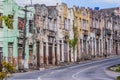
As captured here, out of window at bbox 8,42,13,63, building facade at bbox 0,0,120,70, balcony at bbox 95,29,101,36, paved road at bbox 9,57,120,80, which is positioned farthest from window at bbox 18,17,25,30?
balcony at bbox 95,29,101,36

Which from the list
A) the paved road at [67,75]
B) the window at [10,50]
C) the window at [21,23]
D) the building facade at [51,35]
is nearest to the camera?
the paved road at [67,75]

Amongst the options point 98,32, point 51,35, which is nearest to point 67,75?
point 51,35

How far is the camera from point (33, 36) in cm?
6100

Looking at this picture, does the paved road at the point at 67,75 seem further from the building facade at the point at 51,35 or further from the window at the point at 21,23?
the window at the point at 21,23

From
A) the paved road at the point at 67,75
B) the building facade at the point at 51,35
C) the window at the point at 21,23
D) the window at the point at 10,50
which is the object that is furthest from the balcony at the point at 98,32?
the window at the point at 10,50

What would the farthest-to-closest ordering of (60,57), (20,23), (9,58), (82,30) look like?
(82,30), (60,57), (20,23), (9,58)

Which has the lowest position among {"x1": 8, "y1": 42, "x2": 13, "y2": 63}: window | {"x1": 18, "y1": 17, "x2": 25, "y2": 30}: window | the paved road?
the paved road

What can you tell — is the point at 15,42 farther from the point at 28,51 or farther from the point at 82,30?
the point at 82,30

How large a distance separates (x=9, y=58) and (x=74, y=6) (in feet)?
102

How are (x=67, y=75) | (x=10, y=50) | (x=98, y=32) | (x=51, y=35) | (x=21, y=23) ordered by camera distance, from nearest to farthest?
1. (x=67, y=75)
2. (x=10, y=50)
3. (x=21, y=23)
4. (x=51, y=35)
5. (x=98, y=32)

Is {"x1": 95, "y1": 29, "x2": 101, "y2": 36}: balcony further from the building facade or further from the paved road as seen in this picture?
the paved road

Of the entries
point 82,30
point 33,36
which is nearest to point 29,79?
point 33,36

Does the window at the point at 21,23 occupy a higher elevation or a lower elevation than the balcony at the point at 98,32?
higher

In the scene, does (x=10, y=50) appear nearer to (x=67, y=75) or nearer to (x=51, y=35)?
(x=67, y=75)
